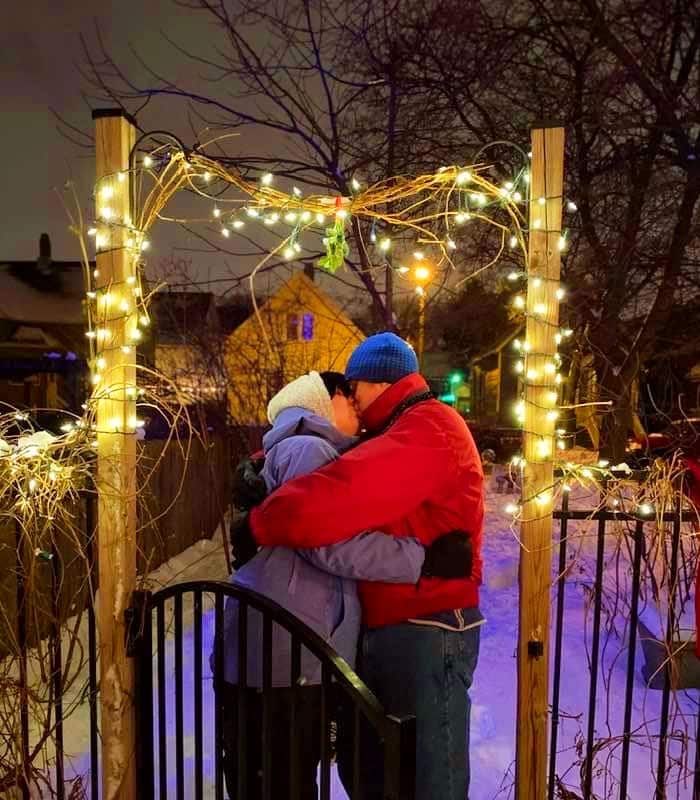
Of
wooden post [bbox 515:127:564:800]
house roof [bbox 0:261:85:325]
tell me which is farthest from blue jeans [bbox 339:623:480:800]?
house roof [bbox 0:261:85:325]

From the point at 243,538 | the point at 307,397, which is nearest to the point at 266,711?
the point at 243,538

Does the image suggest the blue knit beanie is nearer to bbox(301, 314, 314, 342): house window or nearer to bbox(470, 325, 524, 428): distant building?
bbox(301, 314, 314, 342): house window

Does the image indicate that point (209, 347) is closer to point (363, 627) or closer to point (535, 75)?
point (535, 75)

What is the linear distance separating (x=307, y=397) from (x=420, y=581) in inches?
29.4

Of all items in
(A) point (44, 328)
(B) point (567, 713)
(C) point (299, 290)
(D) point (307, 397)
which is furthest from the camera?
(A) point (44, 328)

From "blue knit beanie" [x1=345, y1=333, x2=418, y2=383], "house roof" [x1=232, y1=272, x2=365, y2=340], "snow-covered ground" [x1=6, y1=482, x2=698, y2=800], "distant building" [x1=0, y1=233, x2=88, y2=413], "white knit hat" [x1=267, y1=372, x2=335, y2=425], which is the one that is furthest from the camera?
"distant building" [x1=0, y1=233, x2=88, y2=413]

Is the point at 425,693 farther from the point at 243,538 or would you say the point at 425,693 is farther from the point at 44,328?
the point at 44,328

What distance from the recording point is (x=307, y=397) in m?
2.32

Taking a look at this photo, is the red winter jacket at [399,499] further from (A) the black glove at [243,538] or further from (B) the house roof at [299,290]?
(B) the house roof at [299,290]

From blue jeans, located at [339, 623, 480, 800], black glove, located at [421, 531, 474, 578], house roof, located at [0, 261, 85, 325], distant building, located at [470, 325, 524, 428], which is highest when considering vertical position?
house roof, located at [0, 261, 85, 325]

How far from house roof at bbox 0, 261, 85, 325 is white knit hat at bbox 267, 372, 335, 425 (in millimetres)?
22515

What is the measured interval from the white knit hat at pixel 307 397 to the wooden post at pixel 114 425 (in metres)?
0.56

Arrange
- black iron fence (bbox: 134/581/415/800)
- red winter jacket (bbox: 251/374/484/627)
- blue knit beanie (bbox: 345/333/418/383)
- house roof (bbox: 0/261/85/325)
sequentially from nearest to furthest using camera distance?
black iron fence (bbox: 134/581/415/800) < red winter jacket (bbox: 251/374/484/627) < blue knit beanie (bbox: 345/333/418/383) < house roof (bbox: 0/261/85/325)

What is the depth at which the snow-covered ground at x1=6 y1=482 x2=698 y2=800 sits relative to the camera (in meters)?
3.15
